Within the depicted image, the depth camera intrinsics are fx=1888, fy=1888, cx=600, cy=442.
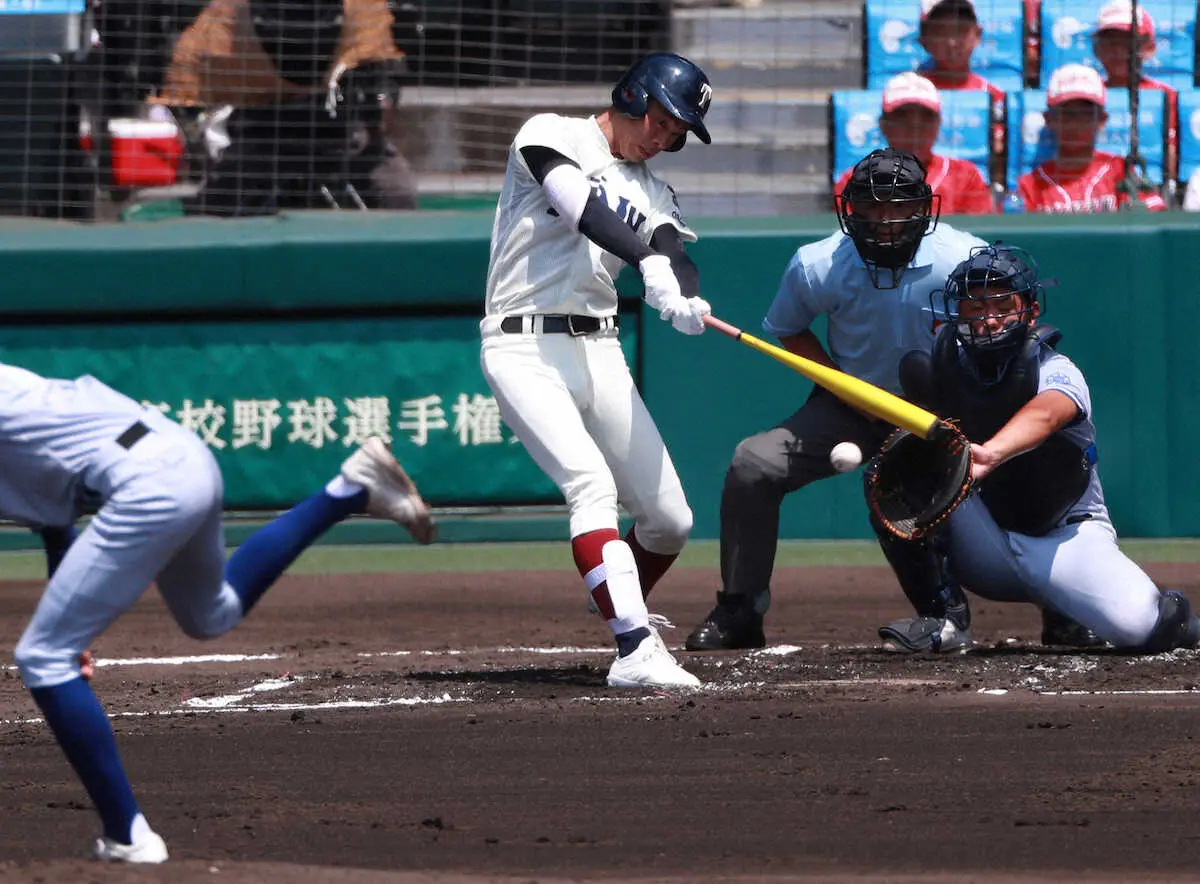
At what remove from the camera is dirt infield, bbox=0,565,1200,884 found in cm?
369

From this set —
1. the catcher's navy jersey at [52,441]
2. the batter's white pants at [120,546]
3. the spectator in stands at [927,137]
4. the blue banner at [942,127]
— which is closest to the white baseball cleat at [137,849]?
the batter's white pants at [120,546]

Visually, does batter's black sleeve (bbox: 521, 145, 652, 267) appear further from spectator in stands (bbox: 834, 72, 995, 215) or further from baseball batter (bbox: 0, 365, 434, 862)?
spectator in stands (bbox: 834, 72, 995, 215)

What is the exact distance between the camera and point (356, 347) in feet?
29.5

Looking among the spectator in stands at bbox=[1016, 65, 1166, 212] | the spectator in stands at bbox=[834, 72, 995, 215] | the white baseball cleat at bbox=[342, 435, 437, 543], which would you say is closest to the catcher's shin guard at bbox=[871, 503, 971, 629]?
the white baseball cleat at bbox=[342, 435, 437, 543]

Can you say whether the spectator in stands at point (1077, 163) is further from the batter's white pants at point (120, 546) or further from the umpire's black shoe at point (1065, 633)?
the batter's white pants at point (120, 546)

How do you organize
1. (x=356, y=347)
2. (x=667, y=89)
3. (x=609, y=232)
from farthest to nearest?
(x=356, y=347), (x=667, y=89), (x=609, y=232)

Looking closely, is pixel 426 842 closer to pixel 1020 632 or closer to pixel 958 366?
pixel 958 366

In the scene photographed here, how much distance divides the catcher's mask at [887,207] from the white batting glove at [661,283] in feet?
3.06

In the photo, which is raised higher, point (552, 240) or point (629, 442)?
point (552, 240)

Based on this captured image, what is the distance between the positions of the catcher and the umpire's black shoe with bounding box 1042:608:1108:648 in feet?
1.15

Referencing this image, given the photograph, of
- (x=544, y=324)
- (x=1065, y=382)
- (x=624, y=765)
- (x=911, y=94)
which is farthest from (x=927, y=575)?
(x=911, y=94)

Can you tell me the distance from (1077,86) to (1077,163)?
15.1 inches

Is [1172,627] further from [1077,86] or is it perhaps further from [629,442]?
[1077,86]

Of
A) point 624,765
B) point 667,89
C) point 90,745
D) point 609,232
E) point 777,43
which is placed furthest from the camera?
point 777,43
